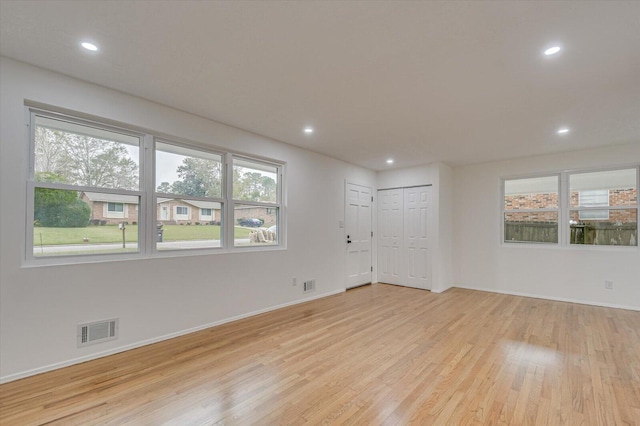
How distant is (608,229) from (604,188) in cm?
67

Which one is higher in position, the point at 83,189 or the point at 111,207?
the point at 83,189

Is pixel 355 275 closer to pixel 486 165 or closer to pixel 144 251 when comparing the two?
pixel 486 165

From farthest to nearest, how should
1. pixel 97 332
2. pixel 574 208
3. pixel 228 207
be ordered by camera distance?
pixel 574 208
pixel 228 207
pixel 97 332

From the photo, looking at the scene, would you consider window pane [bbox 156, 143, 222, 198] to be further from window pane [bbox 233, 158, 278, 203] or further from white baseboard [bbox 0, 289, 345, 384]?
white baseboard [bbox 0, 289, 345, 384]

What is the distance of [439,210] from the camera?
18.2 feet

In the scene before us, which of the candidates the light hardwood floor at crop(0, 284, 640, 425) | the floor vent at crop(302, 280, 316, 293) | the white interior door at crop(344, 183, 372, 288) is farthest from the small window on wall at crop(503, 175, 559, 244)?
the floor vent at crop(302, 280, 316, 293)

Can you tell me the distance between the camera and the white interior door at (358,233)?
576 centimetres

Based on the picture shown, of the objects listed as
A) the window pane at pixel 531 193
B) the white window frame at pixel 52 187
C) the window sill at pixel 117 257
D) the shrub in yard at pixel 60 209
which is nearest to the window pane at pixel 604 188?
the window pane at pixel 531 193

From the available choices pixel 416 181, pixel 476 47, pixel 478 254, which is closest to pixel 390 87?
pixel 476 47

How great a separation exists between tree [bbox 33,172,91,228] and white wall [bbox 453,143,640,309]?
607 centimetres

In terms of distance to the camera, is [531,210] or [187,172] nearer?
[187,172]

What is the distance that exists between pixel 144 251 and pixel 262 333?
5.18ft

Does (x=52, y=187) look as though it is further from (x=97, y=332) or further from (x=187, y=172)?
(x=97, y=332)

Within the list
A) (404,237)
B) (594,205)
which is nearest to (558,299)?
(594,205)
